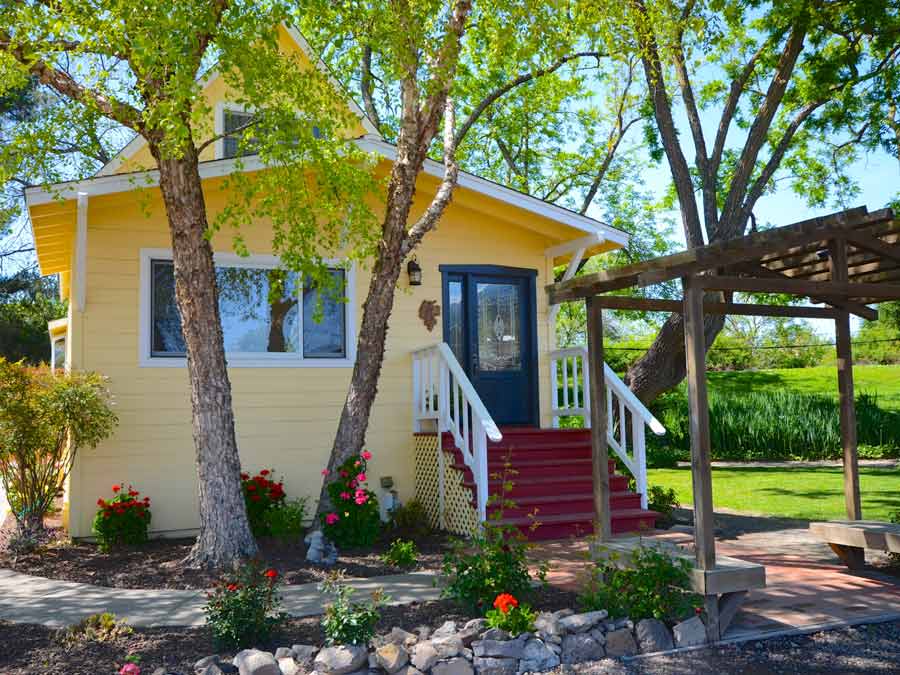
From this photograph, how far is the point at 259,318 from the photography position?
350 inches

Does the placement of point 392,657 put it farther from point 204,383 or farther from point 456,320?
point 456,320

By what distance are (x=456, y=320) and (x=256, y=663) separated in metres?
6.23

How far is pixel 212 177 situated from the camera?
8242 mm

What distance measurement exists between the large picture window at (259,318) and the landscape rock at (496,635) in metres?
4.77

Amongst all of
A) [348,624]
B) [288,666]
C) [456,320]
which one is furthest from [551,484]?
[288,666]

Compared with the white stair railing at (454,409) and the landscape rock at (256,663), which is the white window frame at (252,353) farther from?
the landscape rock at (256,663)

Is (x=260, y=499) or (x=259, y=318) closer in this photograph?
(x=260, y=499)

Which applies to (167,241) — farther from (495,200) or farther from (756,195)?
(756,195)

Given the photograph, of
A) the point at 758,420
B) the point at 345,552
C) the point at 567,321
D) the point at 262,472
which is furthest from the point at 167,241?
the point at 567,321

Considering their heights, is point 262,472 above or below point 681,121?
below

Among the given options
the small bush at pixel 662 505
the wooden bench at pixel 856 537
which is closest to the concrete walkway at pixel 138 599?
the wooden bench at pixel 856 537

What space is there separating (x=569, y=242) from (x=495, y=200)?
1.12m

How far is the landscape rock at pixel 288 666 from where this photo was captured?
4.02 m

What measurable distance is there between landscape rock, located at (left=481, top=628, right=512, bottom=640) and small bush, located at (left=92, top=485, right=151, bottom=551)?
4.61m
